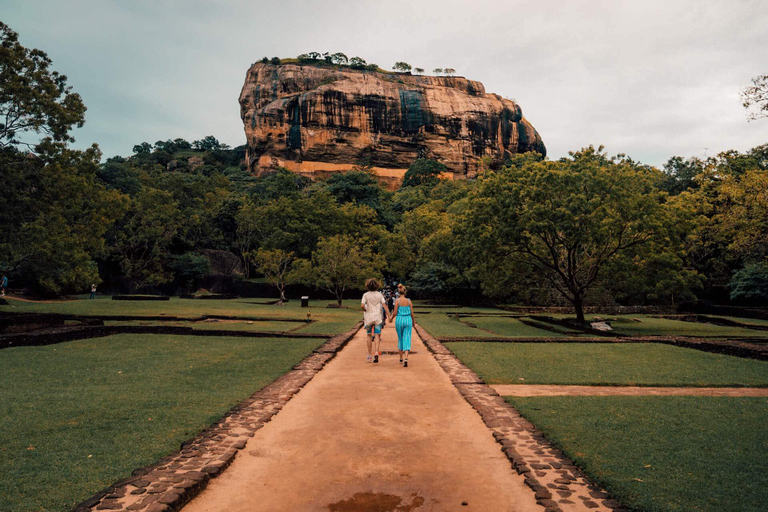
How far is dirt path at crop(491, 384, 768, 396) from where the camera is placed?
675 centimetres

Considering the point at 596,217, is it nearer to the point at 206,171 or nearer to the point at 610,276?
the point at 610,276

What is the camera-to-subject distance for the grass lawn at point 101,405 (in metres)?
3.59

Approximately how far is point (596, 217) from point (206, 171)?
76.7m

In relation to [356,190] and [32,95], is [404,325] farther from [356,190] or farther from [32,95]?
[356,190]

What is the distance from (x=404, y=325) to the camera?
906cm

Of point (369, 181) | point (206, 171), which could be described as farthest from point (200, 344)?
point (206, 171)

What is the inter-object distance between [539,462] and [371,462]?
4.76 feet

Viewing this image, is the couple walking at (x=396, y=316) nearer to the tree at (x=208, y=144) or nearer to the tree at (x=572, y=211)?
the tree at (x=572, y=211)

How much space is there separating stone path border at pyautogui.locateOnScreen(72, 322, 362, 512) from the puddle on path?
1.10 meters

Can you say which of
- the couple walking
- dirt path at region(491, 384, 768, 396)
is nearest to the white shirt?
the couple walking

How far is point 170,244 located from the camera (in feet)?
141

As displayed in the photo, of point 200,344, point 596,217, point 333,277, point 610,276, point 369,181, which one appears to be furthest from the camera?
point 369,181

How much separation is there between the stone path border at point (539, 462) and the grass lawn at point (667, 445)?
14cm

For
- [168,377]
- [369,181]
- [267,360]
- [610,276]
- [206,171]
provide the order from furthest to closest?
[206,171] → [369,181] → [610,276] → [267,360] → [168,377]
